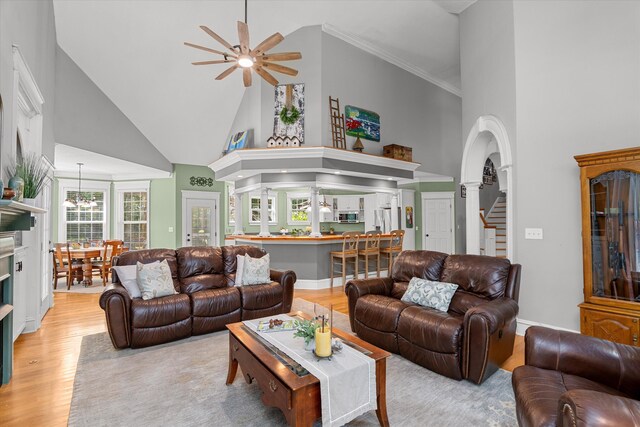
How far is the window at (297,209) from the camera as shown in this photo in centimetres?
1076

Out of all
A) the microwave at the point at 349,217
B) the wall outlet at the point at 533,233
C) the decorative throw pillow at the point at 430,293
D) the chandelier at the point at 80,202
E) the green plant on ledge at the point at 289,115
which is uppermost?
the green plant on ledge at the point at 289,115

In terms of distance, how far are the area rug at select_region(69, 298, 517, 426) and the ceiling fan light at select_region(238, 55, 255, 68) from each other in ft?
10.3

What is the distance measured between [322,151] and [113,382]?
4.55 metres

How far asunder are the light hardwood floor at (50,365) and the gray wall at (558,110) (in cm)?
87

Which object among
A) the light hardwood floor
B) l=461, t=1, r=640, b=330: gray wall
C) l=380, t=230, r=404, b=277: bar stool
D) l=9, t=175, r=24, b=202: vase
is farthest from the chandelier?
l=461, t=1, r=640, b=330: gray wall

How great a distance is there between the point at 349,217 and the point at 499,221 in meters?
4.46

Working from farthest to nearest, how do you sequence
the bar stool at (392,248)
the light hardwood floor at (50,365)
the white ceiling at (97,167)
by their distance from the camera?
1. the bar stool at (392,248)
2. the white ceiling at (97,167)
3. the light hardwood floor at (50,365)

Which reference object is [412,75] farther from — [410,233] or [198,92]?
[198,92]

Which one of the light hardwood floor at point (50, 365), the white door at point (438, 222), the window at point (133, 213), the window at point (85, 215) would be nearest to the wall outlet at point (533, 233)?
the light hardwood floor at point (50, 365)

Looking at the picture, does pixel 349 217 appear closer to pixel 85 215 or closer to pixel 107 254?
pixel 107 254

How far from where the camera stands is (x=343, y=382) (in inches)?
72.4

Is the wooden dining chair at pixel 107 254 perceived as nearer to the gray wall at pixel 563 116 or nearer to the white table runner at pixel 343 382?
the white table runner at pixel 343 382

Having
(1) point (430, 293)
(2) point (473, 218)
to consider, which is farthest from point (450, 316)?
(2) point (473, 218)

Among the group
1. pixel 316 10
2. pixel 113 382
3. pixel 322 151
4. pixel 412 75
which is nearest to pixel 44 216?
pixel 113 382
